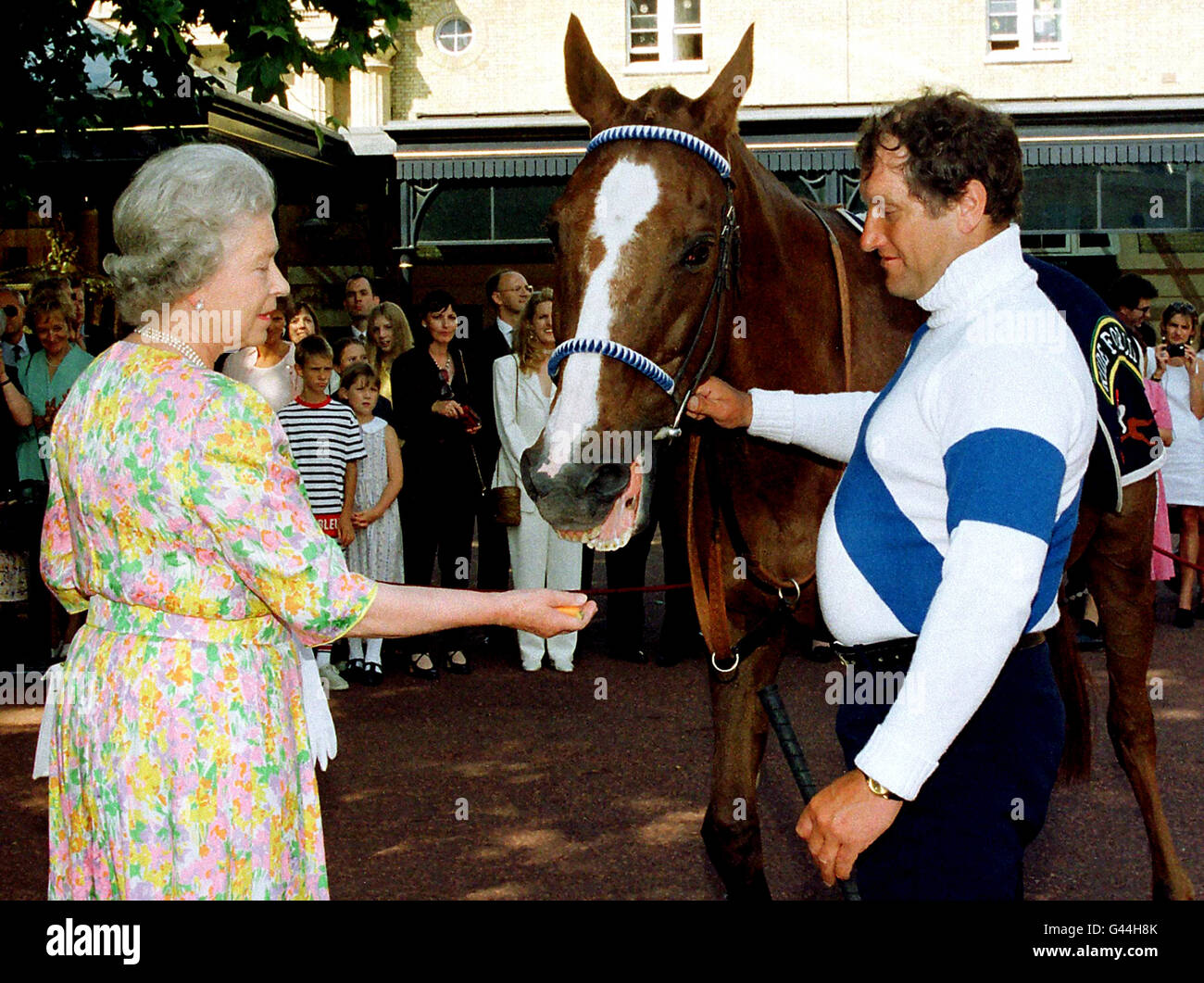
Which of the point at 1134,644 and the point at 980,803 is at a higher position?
the point at 980,803

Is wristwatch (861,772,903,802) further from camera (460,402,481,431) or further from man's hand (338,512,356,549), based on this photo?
Result: camera (460,402,481,431)

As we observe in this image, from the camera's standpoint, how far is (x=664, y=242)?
299 centimetres

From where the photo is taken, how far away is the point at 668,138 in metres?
3.11

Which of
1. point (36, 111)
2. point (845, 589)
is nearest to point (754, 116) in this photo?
point (36, 111)

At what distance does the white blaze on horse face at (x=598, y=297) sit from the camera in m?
2.77

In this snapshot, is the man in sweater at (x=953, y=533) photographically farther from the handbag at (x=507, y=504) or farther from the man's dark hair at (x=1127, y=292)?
the handbag at (x=507, y=504)

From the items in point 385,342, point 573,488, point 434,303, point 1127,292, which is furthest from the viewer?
point 385,342

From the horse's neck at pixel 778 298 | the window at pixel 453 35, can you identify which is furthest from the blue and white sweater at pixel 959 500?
the window at pixel 453 35

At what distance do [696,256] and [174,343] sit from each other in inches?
48.4

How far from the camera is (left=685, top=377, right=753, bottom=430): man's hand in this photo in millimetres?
3080

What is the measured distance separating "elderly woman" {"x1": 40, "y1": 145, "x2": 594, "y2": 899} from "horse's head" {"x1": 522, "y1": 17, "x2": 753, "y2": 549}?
412 mm

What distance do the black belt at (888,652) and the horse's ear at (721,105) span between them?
1.43 metres

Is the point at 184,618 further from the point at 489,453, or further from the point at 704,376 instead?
the point at 489,453

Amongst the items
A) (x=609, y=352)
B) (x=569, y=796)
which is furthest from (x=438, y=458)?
Answer: (x=609, y=352)
